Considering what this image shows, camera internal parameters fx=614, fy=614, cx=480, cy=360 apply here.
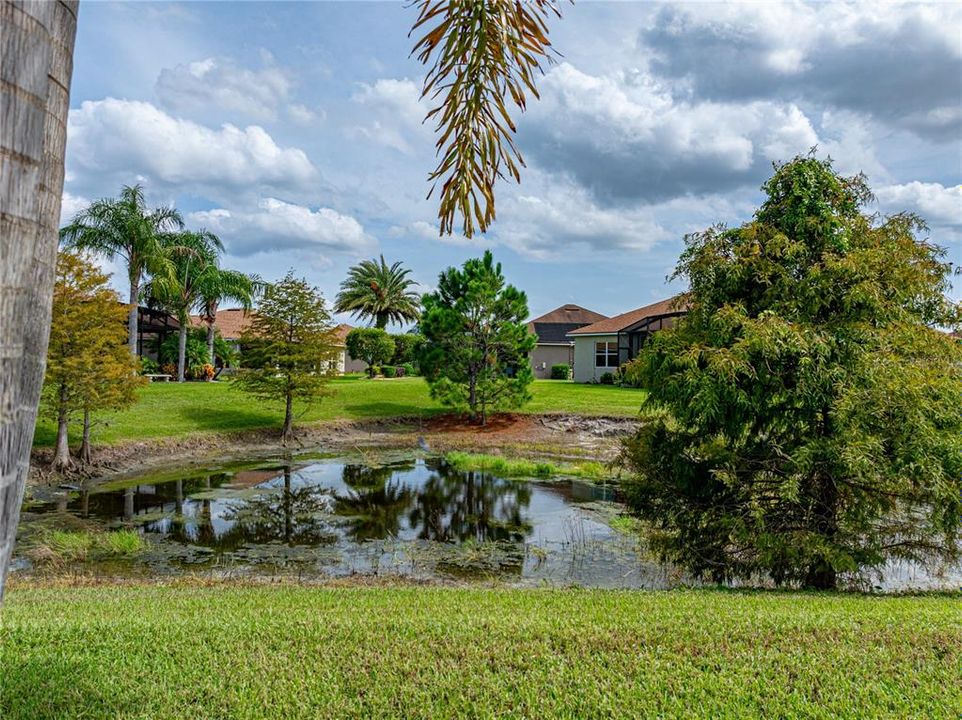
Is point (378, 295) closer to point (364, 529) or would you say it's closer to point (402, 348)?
point (402, 348)

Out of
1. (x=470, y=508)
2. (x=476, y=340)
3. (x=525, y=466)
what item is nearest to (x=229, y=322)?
(x=476, y=340)

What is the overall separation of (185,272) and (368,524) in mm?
27284

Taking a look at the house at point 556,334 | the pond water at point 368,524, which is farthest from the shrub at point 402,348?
the pond water at point 368,524

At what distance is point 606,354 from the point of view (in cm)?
4166

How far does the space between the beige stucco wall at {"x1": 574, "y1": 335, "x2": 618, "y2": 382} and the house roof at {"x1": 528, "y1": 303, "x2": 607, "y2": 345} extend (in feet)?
33.0

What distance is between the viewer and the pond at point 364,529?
977cm

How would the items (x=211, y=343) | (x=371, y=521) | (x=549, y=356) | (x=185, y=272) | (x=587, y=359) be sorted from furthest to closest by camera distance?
(x=549, y=356), (x=587, y=359), (x=211, y=343), (x=185, y=272), (x=371, y=521)

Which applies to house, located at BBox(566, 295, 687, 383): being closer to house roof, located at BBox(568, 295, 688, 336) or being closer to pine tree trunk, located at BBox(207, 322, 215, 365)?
house roof, located at BBox(568, 295, 688, 336)

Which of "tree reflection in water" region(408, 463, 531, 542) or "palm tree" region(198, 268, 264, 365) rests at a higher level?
"palm tree" region(198, 268, 264, 365)

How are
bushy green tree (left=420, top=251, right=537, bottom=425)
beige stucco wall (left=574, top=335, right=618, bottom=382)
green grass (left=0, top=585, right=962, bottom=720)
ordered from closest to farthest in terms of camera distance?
green grass (left=0, top=585, right=962, bottom=720), bushy green tree (left=420, top=251, right=537, bottom=425), beige stucco wall (left=574, top=335, right=618, bottom=382)

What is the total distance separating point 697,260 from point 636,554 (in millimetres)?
5314

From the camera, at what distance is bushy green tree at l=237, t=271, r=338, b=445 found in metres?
24.3

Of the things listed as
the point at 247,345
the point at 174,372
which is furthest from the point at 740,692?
the point at 174,372

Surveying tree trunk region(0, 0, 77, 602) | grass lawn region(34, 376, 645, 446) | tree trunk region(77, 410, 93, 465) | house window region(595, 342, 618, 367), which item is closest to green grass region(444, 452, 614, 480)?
grass lawn region(34, 376, 645, 446)
